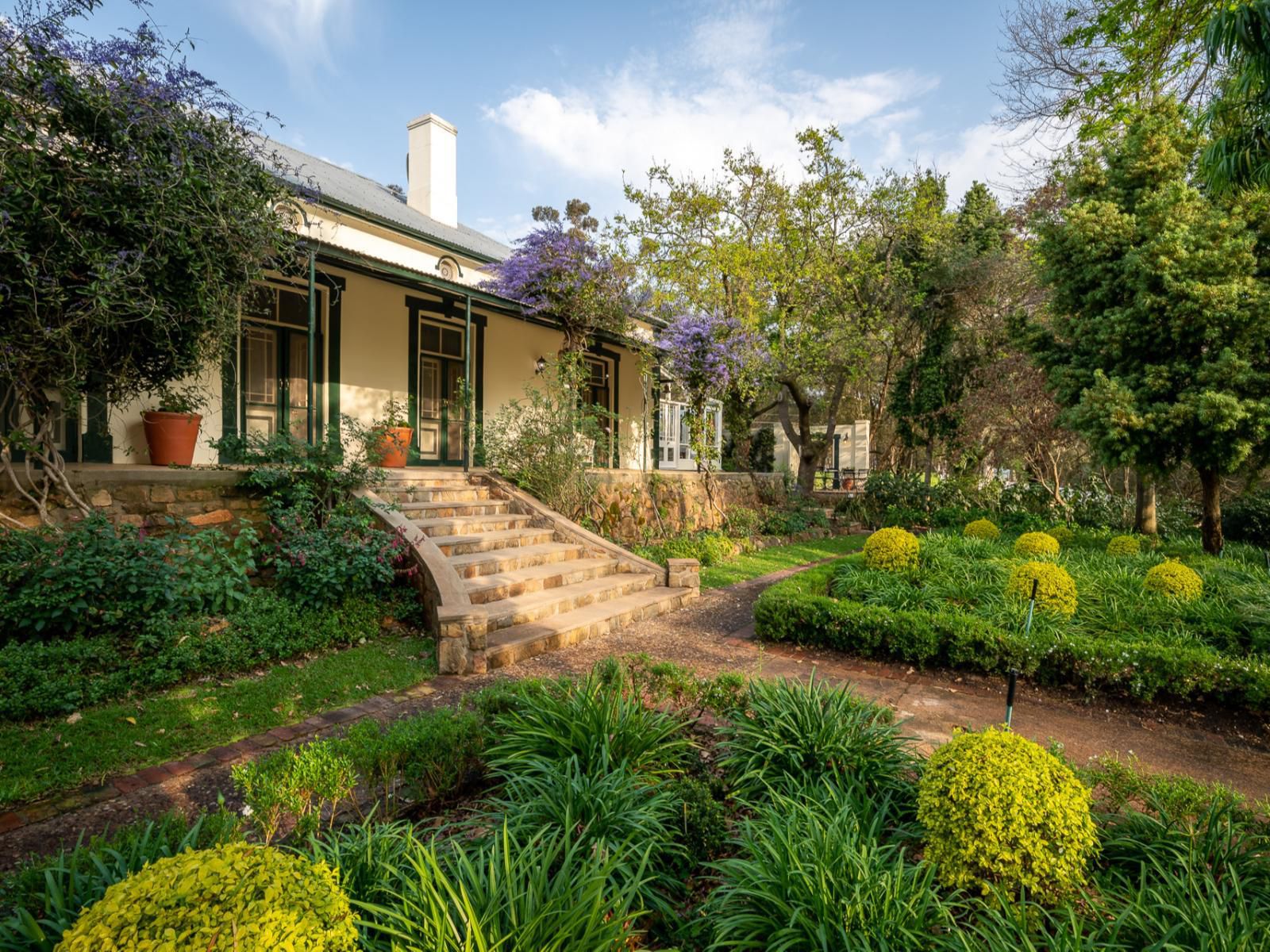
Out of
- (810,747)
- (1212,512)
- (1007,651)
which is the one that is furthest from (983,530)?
(810,747)

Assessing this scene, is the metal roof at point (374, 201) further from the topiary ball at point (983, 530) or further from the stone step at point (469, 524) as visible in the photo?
the topiary ball at point (983, 530)

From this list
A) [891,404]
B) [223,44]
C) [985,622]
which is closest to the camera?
[985,622]

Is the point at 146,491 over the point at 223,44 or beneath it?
beneath

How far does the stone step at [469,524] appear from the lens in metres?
6.87

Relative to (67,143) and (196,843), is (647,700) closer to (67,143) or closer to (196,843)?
(196,843)

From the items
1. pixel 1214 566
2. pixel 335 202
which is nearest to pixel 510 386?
pixel 335 202

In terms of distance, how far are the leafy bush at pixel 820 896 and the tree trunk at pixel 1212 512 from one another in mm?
9993

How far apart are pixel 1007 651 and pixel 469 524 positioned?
5594 millimetres

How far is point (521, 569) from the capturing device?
22.9ft

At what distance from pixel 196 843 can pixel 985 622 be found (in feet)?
17.8

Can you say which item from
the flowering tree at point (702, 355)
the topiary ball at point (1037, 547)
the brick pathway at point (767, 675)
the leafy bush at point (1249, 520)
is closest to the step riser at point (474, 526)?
the brick pathway at point (767, 675)

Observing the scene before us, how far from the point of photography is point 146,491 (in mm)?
5727

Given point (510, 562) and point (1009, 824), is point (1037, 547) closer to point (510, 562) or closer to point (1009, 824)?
point (510, 562)

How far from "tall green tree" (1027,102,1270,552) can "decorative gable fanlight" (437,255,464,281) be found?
31.9 ft
